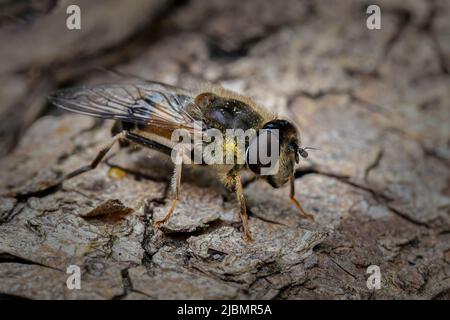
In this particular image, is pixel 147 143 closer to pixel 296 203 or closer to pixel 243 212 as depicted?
pixel 243 212

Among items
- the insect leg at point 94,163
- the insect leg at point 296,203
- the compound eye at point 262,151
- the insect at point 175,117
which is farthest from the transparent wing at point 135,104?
the insect leg at point 296,203

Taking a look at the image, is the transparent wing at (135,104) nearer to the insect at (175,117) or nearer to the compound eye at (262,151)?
the insect at (175,117)

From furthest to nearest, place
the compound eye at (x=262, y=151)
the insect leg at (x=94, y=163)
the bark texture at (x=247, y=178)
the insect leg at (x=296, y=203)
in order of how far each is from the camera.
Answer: the insect leg at (x=94, y=163), the insect leg at (x=296, y=203), the compound eye at (x=262, y=151), the bark texture at (x=247, y=178)

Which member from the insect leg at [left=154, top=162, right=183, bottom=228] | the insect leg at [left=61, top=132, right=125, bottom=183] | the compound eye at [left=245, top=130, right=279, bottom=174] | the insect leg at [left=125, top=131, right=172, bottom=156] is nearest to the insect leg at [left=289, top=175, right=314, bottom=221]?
the compound eye at [left=245, top=130, right=279, bottom=174]

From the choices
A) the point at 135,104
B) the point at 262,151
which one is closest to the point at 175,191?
the point at 262,151

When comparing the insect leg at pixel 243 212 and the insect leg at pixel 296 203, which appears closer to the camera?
the insect leg at pixel 243 212
